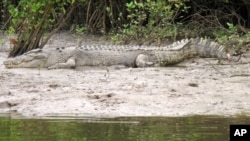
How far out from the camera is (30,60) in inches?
388


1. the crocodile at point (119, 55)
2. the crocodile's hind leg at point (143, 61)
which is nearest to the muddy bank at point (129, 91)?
the crocodile at point (119, 55)

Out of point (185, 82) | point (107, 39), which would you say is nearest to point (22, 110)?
point (185, 82)

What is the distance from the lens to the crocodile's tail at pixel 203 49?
10.2 m

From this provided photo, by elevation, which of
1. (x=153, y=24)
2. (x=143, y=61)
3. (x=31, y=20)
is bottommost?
(x=143, y=61)

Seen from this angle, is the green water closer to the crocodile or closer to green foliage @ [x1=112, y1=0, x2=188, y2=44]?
the crocodile

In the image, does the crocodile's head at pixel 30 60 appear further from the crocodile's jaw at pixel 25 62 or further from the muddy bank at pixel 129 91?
the muddy bank at pixel 129 91

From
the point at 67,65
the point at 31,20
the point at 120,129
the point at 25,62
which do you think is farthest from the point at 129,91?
the point at 31,20

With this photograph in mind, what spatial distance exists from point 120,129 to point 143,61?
4508 mm

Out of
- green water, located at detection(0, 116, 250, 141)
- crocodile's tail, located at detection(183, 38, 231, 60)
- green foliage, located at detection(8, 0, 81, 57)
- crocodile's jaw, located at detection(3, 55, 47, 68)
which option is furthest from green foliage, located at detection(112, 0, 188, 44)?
green water, located at detection(0, 116, 250, 141)

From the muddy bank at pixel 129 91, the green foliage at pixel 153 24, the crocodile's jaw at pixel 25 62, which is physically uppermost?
the green foliage at pixel 153 24

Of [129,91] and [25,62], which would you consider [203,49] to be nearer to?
[25,62]

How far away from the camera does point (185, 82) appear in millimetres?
8102

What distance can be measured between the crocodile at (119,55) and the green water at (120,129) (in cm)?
375

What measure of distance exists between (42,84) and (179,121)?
253 cm
